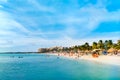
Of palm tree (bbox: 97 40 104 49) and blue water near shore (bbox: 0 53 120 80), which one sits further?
palm tree (bbox: 97 40 104 49)

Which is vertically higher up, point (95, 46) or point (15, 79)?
Result: point (95, 46)

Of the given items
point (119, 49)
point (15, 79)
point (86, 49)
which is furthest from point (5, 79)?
point (86, 49)

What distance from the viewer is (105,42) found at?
327 feet

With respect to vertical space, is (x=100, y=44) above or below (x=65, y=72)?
above

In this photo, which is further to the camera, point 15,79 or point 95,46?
point 95,46

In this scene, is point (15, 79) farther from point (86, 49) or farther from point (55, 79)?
point (86, 49)

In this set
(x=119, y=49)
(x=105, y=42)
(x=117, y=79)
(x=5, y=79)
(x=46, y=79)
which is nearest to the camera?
(x=117, y=79)

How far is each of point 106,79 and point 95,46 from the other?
257 feet

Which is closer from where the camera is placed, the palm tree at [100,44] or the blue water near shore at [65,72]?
the blue water near shore at [65,72]

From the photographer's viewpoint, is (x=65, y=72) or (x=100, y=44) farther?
(x=100, y=44)

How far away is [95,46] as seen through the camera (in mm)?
103750

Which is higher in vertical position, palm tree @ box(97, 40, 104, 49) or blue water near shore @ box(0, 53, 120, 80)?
palm tree @ box(97, 40, 104, 49)

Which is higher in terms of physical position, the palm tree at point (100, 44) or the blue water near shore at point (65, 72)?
the palm tree at point (100, 44)

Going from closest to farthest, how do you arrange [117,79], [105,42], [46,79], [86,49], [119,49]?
[117,79] → [46,79] → [119,49] → [105,42] → [86,49]
